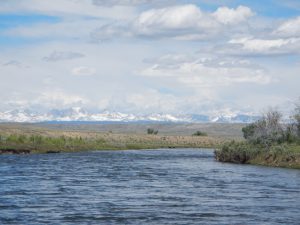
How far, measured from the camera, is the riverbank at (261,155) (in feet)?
255

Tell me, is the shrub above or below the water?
above

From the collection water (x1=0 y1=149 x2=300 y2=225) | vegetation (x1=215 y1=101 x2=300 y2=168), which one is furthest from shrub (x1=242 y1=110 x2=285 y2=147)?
water (x1=0 y1=149 x2=300 y2=225)

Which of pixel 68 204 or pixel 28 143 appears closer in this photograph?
pixel 68 204

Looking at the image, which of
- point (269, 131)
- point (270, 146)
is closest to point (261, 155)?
point (270, 146)

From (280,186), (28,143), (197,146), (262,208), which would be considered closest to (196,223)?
(262,208)

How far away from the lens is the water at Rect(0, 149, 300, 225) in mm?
34750

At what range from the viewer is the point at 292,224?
108 ft

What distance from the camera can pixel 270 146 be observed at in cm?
8694

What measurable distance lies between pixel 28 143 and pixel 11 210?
91903 millimetres

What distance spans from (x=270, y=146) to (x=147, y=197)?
4595 centimetres

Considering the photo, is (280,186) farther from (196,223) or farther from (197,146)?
(197,146)

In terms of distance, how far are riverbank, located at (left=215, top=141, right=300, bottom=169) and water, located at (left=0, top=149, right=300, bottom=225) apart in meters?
10.1

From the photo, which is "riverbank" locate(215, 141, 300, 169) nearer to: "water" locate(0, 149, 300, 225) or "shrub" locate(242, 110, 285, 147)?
"shrub" locate(242, 110, 285, 147)

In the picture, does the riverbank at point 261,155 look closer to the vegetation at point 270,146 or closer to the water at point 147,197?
the vegetation at point 270,146
